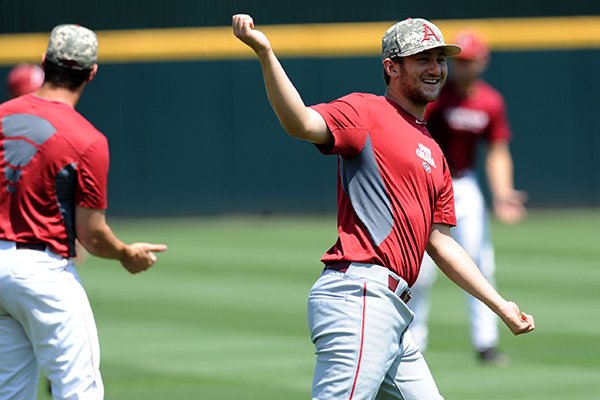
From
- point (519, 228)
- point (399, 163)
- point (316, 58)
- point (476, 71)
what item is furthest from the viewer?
point (316, 58)

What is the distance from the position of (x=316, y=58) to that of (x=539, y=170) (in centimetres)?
516

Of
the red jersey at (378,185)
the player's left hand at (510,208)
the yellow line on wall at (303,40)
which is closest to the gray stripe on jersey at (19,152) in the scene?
the red jersey at (378,185)

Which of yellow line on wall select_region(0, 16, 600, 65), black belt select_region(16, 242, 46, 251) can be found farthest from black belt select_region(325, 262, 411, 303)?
yellow line on wall select_region(0, 16, 600, 65)

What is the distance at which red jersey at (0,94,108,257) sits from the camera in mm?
6402

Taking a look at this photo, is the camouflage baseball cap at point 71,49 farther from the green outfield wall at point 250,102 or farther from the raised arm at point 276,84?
the green outfield wall at point 250,102

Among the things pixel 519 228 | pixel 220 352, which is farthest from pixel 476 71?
pixel 519 228

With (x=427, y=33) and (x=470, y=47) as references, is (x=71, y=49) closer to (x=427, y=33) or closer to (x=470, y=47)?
(x=427, y=33)

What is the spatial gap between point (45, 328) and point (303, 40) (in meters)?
18.9

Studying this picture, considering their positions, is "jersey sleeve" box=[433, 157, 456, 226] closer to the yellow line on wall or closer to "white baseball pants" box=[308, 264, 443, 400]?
"white baseball pants" box=[308, 264, 443, 400]

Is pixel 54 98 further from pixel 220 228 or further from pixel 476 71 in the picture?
pixel 220 228

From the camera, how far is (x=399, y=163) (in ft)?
19.6

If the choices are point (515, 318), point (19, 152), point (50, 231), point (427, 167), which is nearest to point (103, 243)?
point (50, 231)

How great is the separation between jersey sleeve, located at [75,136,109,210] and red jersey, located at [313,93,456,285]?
1.25 m

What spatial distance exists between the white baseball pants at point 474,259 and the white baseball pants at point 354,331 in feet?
15.9
